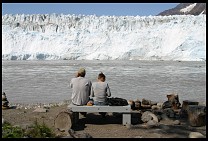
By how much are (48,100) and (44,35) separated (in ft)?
113

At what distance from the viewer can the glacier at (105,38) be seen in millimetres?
37906

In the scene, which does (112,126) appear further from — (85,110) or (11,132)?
(11,132)

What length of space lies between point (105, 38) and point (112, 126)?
117ft

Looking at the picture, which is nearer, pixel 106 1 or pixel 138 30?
pixel 106 1

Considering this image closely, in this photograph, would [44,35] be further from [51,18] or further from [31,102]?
[31,102]

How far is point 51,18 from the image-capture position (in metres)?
46.8

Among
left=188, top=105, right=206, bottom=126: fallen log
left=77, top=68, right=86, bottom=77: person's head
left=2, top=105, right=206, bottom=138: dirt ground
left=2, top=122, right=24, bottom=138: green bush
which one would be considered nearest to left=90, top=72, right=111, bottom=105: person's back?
left=77, top=68, right=86, bottom=77: person's head

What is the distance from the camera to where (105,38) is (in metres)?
A: 40.9

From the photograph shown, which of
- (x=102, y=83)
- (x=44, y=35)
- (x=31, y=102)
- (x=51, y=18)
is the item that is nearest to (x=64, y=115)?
(x=102, y=83)

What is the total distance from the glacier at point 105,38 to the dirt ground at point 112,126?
31513mm

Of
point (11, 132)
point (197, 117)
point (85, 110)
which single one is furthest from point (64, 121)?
point (197, 117)

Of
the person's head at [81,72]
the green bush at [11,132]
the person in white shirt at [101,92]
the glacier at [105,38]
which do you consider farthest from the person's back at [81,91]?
the glacier at [105,38]

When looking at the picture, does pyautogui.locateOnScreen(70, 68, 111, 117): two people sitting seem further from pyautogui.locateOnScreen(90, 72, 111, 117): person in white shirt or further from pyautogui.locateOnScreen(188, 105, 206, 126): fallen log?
pyautogui.locateOnScreen(188, 105, 206, 126): fallen log

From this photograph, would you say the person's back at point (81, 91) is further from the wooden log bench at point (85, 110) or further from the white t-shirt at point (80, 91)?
the wooden log bench at point (85, 110)
